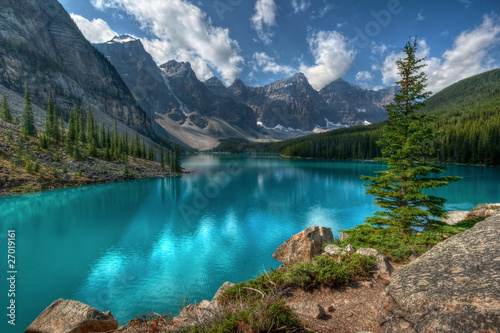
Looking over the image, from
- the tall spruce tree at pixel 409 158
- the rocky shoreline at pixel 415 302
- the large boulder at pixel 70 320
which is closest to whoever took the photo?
the rocky shoreline at pixel 415 302

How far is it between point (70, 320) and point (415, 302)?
29.9 feet

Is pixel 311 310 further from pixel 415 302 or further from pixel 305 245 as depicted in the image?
pixel 305 245

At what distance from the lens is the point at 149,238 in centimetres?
2423

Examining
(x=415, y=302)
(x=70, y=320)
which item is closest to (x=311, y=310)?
(x=415, y=302)

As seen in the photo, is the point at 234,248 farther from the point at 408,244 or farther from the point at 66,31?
the point at 66,31

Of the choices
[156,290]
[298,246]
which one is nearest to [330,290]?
[298,246]

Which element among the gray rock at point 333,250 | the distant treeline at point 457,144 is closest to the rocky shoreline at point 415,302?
the gray rock at point 333,250

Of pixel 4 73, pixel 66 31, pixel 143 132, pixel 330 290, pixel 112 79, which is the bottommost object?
pixel 330 290

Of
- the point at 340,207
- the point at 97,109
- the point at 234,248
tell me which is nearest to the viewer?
the point at 234,248

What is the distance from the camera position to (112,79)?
19225cm

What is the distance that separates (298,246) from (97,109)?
168 metres

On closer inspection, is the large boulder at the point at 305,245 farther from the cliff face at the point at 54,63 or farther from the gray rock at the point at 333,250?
the cliff face at the point at 54,63

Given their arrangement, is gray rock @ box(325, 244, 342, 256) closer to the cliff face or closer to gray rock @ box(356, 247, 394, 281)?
gray rock @ box(356, 247, 394, 281)

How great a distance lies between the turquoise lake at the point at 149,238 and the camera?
47.4 ft
